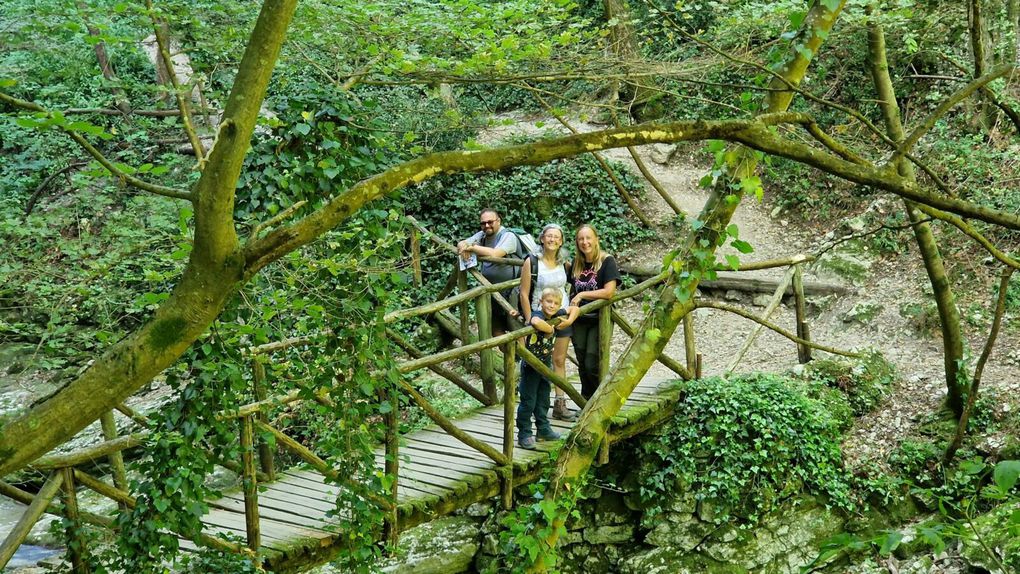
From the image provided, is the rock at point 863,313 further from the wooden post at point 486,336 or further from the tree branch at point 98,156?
the tree branch at point 98,156

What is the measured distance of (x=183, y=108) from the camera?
11.9ft

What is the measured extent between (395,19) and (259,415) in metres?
3.41

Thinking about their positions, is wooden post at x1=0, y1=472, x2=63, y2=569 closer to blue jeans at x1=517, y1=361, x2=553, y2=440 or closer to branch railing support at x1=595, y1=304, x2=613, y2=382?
blue jeans at x1=517, y1=361, x2=553, y2=440

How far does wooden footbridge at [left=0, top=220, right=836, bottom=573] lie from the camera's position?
4363mm

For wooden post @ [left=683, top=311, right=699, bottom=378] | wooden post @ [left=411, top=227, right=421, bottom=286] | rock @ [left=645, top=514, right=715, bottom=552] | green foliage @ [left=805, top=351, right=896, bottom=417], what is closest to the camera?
rock @ [left=645, top=514, right=715, bottom=552]

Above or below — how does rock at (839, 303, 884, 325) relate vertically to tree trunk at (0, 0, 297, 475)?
above

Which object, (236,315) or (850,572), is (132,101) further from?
(850,572)

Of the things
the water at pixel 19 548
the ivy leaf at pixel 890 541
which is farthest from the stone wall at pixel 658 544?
the ivy leaf at pixel 890 541

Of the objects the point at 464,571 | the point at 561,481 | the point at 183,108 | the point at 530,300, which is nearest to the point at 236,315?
the point at 183,108

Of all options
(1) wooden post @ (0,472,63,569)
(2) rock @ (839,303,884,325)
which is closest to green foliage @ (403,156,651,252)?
(2) rock @ (839,303,884,325)

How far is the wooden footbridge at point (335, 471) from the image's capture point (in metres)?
4.36

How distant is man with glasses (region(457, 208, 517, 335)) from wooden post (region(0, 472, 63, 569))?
4.12 meters

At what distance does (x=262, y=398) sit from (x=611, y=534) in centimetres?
397

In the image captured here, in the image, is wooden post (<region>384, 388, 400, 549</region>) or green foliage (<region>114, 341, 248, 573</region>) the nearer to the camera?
green foliage (<region>114, 341, 248, 573</region>)
